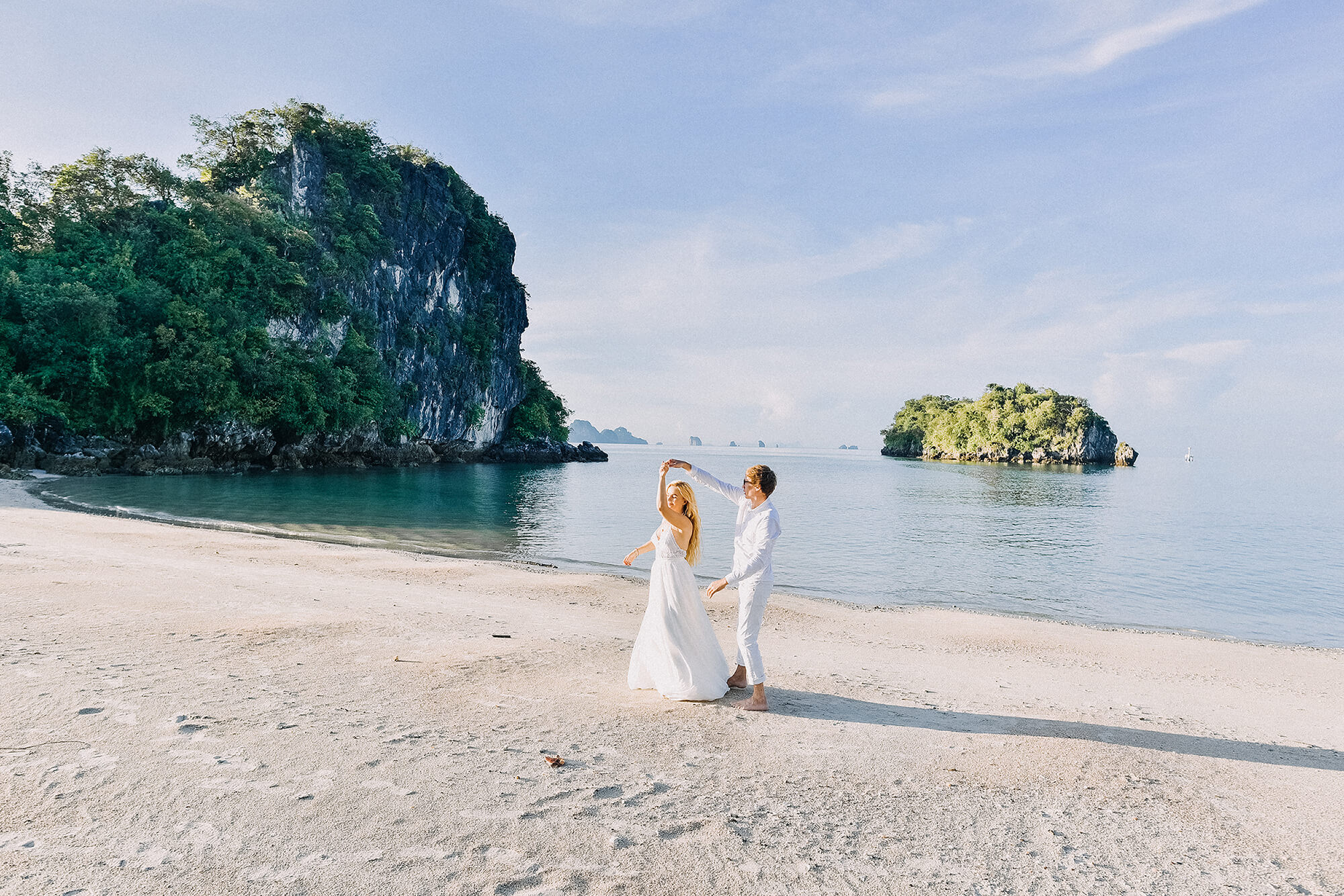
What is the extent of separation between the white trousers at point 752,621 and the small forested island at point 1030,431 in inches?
4903

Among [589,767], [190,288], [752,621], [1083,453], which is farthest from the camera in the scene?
[1083,453]

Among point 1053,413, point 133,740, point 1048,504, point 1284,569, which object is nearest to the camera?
point 133,740

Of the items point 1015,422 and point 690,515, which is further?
point 1015,422

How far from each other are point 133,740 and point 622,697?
3.56 metres

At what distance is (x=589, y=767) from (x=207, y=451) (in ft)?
170

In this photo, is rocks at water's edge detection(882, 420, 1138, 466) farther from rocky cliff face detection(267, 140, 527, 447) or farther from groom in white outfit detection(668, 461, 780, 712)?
groom in white outfit detection(668, 461, 780, 712)

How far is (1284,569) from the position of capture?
2014 centimetres

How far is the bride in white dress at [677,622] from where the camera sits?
234 inches

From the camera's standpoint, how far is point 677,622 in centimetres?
612

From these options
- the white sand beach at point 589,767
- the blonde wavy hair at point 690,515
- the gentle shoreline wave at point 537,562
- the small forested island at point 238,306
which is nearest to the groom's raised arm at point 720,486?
the blonde wavy hair at point 690,515

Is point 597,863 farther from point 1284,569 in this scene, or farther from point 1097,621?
point 1284,569

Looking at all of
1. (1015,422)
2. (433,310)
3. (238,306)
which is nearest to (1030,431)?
(1015,422)

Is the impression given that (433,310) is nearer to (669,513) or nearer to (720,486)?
(720,486)

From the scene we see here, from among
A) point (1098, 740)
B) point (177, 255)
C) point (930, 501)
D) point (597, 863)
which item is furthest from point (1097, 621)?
point (177, 255)
